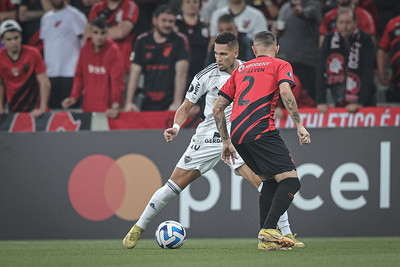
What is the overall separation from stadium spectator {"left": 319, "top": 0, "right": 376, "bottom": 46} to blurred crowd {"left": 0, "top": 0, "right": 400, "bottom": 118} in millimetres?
17

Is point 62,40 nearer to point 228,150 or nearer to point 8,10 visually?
point 8,10

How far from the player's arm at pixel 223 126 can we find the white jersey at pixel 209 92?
0.70m

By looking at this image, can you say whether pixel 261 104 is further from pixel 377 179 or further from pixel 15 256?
pixel 377 179

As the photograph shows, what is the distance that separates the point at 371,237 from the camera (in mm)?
10281

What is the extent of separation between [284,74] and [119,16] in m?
6.27

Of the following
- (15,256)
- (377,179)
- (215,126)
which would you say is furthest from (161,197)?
(377,179)

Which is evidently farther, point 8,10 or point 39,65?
point 8,10

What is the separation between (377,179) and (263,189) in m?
3.46

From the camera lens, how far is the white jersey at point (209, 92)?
8.26 m

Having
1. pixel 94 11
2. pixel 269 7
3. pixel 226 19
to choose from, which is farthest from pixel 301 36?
pixel 94 11

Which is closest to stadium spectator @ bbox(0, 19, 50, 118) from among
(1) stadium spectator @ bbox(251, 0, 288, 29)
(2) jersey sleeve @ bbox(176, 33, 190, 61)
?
(2) jersey sleeve @ bbox(176, 33, 190, 61)

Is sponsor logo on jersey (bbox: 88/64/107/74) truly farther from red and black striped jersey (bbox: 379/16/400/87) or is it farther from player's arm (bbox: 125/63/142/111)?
red and black striped jersey (bbox: 379/16/400/87)

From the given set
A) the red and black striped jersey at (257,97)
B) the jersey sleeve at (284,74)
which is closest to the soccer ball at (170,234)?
the red and black striped jersey at (257,97)

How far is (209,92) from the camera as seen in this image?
27.6 feet
